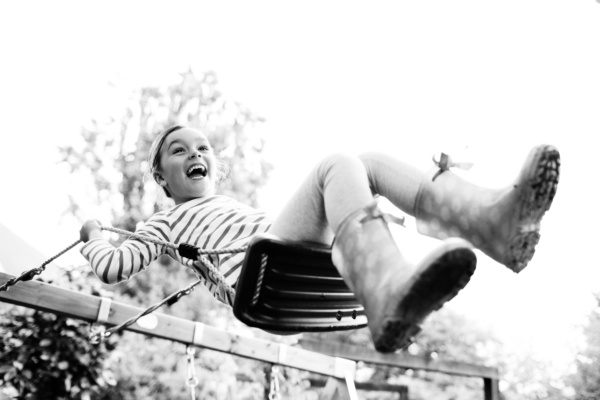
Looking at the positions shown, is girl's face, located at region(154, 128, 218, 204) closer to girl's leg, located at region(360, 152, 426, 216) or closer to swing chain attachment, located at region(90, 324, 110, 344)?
girl's leg, located at region(360, 152, 426, 216)

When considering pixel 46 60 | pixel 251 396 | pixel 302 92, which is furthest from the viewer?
pixel 302 92

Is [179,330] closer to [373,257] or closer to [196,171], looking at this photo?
[196,171]

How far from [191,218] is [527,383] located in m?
8.31

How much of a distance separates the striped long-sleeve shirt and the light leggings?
271mm

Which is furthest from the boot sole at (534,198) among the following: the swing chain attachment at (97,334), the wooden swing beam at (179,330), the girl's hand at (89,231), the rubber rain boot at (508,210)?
the wooden swing beam at (179,330)

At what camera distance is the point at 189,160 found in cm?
170

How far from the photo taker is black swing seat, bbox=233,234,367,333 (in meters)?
1.21

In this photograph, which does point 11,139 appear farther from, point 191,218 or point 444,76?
point 191,218

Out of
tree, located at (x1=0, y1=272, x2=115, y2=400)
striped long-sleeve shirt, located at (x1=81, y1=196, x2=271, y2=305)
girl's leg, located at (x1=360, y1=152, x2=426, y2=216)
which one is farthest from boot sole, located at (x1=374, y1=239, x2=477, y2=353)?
tree, located at (x1=0, y1=272, x2=115, y2=400)

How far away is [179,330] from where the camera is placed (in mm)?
2871

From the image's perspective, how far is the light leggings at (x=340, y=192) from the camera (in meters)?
1.03

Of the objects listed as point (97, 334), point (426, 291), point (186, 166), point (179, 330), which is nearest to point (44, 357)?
point (179, 330)

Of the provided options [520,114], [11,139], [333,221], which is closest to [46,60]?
[11,139]

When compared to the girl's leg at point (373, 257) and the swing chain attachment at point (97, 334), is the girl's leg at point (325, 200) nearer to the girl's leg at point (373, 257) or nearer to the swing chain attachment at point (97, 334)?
the girl's leg at point (373, 257)
